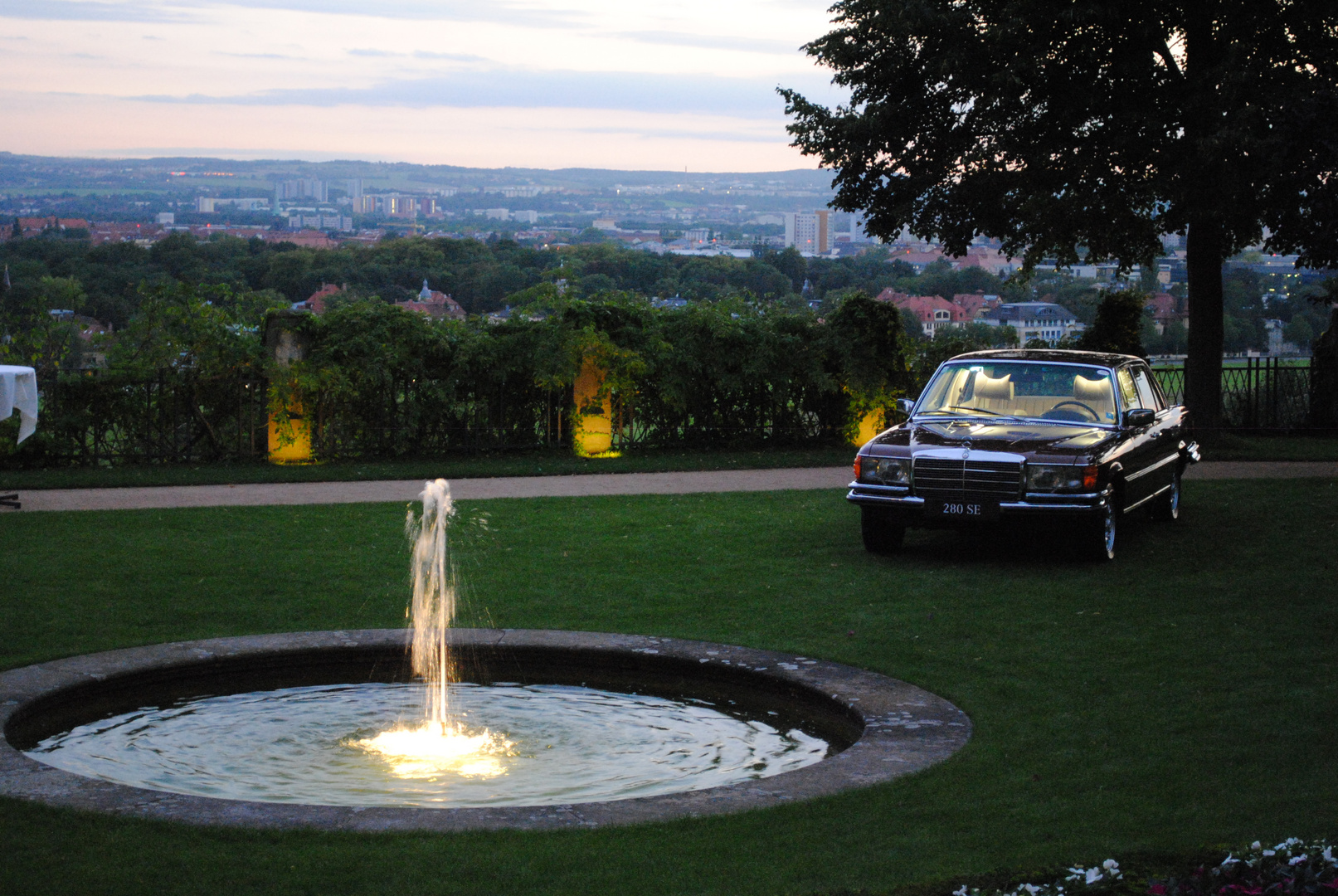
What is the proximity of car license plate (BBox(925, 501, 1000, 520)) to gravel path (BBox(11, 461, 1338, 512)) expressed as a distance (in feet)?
15.6

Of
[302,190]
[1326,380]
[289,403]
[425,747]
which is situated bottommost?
[425,747]

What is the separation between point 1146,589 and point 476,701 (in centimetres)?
518

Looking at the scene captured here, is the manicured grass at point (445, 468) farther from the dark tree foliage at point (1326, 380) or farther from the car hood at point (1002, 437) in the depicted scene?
the dark tree foliage at point (1326, 380)

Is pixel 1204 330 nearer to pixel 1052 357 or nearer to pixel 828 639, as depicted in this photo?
pixel 1052 357

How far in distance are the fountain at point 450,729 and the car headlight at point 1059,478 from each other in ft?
11.5

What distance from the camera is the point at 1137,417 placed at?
11.5m

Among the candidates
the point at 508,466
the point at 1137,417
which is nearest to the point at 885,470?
the point at 1137,417

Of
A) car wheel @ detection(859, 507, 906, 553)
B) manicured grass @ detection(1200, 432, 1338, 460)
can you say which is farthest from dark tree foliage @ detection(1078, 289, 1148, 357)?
car wheel @ detection(859, 507, 906, 553)

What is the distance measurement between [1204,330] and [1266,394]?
2.85 m

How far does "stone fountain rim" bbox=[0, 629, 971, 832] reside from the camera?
17.1ft

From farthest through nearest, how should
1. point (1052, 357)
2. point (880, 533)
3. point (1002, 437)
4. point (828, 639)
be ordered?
point (1052, 357)
point (880, 533)
point (1002, 437)
point (828, 639)

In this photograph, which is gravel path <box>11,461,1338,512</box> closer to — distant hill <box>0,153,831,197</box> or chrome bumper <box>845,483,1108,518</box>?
chrome bumper <box>845,483,1108,518</box>

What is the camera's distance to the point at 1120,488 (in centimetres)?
1108

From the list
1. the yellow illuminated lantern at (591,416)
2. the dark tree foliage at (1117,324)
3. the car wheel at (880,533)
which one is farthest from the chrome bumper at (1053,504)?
the dark tree foliage at (1117,324)
